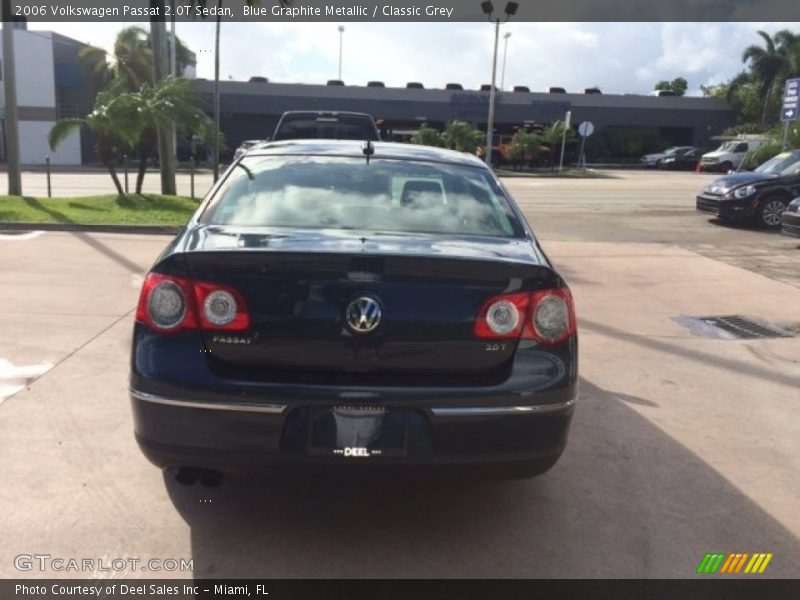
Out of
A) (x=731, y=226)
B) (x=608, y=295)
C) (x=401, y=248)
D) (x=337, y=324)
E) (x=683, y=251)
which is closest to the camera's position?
(x=337, y=324)

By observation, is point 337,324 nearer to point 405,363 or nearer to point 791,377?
point 405,363

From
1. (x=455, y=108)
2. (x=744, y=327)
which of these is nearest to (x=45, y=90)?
(x=455, y=108)

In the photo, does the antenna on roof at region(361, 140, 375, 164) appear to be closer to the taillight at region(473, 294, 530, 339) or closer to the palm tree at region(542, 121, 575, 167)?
the taillight at region(473, 294, 530, 339)

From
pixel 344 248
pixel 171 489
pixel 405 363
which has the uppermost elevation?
pixel 344 248

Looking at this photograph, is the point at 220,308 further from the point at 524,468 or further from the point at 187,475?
the point at 524,468

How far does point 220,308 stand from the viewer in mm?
2926

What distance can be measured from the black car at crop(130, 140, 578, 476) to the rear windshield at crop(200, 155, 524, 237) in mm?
459

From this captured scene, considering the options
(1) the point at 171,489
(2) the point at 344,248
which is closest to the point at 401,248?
(2) the point at 344,248

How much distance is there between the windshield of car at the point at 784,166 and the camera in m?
15.2

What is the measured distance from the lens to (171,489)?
3617mm

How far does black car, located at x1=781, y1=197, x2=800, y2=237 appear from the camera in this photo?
1159 centimetres

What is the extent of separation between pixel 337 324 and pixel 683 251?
10.0 metres

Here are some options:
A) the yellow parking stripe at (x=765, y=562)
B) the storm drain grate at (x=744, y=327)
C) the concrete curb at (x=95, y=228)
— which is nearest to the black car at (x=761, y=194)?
the storm drain grate at (x=744, y=327)

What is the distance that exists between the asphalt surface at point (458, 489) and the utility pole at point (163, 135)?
10.5 metres
